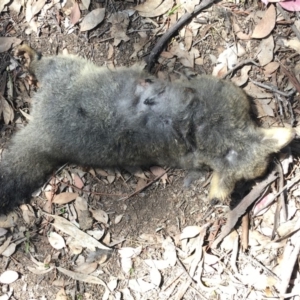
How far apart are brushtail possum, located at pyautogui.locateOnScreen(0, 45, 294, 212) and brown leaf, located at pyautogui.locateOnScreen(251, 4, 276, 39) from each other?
2.81 ft

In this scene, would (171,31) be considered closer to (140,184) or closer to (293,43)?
(293,43)

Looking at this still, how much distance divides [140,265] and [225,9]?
290 cm

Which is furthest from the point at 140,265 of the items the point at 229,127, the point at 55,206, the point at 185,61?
the point at 185,61

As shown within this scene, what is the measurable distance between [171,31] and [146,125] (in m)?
1.25

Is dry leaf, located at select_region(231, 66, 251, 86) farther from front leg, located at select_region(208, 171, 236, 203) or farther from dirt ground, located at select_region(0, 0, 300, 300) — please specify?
front leg, located at select_region(208, 171, 236, 203)

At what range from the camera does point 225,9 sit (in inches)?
215

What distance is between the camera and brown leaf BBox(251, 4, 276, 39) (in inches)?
212

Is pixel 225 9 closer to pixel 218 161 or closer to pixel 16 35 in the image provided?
pixel 218 161

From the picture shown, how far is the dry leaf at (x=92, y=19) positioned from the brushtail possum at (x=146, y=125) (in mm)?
592

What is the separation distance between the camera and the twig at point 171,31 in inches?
214

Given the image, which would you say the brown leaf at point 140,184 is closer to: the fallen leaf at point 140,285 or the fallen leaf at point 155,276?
the fallen leaf at point 155,276

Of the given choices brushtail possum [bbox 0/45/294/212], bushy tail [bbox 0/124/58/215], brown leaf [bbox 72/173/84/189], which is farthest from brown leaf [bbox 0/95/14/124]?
brown leaf [bbox 72/173/84/189]

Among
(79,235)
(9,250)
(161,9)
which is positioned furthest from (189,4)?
(9,250)

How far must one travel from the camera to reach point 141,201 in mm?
5566
